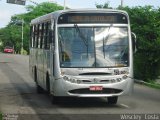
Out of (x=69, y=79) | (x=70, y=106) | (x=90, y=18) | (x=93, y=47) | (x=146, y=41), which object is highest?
(x=90, y=18)

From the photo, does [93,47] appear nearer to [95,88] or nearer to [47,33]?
[95,88]

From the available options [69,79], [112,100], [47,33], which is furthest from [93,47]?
[47,33]

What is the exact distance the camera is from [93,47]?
1580cm

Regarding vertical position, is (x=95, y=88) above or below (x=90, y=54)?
below

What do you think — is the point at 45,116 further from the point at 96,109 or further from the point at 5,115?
the point at 96,109

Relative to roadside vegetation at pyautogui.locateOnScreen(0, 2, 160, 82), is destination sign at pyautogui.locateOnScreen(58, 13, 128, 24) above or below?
above

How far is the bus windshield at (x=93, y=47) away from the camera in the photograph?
51.4 feet

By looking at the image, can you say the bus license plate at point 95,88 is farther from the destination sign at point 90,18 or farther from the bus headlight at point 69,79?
the destination sign at point 90,18

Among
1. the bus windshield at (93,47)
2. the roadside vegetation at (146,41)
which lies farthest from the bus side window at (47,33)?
the roadside vegetation at (146,41)

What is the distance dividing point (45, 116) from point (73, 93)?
1870 mm

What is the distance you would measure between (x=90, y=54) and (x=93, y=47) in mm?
234

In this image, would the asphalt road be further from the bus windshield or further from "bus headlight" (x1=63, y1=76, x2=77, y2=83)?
the bus windshield

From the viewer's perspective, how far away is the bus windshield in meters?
15.7

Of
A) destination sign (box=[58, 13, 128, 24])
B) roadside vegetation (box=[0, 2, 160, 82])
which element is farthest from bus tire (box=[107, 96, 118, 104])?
roadside vegetation (box=[0, 2, 160, 82])
